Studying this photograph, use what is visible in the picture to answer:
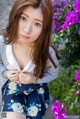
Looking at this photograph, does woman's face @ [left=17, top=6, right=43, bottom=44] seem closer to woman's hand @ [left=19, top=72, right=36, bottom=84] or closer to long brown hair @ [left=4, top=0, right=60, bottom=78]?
long brown hair @ [left=4, top=0, right=60, bottom=78]

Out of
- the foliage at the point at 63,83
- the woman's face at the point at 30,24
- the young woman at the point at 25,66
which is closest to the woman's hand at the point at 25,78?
the young woman at the point at 25,66

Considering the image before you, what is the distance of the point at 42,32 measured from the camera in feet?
7.97

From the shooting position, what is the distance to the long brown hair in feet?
7.67

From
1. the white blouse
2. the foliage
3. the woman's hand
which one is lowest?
the foliage

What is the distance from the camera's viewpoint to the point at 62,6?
13.0 ft

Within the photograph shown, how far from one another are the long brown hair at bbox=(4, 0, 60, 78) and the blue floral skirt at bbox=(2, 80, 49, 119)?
137 millimetres

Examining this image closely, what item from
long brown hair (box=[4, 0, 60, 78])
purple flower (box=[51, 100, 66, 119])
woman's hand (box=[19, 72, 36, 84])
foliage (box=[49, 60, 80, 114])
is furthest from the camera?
foliage (box=[49, 60, 80, 114])

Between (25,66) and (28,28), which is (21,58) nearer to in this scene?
(25,66)

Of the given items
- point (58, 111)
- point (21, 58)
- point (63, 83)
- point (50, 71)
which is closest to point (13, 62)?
point (21, 58)

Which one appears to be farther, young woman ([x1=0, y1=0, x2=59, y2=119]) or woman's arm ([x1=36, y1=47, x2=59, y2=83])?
woman's arm ([x1=36, y1=47, x2=59, y2=83])

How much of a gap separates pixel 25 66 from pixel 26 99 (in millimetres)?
271

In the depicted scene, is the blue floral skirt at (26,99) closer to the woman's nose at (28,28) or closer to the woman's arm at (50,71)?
the woman's arm at (50,71)

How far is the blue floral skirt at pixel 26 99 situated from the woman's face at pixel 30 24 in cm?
41

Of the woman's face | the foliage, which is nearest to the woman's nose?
the woman's face
